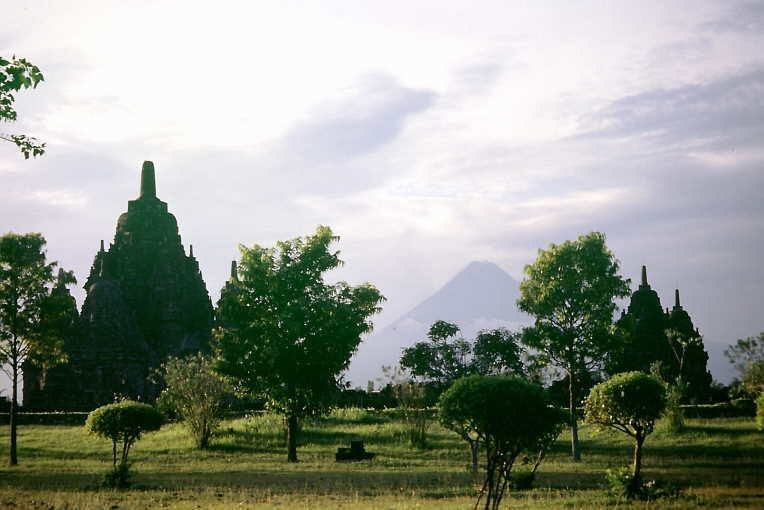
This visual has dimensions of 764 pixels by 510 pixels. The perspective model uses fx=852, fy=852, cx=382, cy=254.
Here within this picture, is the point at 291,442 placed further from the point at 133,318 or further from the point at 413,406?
the point at 133,318

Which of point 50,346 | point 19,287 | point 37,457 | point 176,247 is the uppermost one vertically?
point 176,247

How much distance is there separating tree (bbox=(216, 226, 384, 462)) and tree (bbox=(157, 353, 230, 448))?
4.21 meters

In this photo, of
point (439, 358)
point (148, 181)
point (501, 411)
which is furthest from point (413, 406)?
point (148, 181)

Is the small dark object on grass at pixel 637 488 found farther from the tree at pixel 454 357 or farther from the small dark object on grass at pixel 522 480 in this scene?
the tree at pixel 454 357

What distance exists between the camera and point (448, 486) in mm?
28750

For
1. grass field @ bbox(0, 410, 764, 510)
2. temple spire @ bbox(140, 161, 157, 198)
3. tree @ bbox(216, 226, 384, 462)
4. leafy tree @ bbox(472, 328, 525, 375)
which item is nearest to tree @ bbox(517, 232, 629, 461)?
leafy tree @ bbox(472, 328, 525, 375)

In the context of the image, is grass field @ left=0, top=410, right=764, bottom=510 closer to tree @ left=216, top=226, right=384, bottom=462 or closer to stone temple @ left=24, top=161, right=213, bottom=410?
tree @ left=216, top=226, right=384, bottom=462

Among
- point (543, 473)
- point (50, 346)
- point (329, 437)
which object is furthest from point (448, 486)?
point (50, 346)

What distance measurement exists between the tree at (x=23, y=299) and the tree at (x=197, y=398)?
726cm

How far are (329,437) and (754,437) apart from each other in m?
21.8

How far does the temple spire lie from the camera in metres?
83.6

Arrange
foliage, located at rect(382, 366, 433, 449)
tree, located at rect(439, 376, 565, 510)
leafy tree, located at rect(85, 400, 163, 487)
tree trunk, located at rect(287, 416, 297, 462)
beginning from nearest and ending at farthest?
tree, located at rect(439, 376, 565, 510)
leafy tree, located at rect(85, 400, 163, 487)
tree trunk, located at rect(287, 416, 297, 462)
foliage, located at rect(382, 366, 433, 449)

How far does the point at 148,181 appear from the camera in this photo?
84.6 m

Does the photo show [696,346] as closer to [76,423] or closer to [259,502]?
[76,423]
